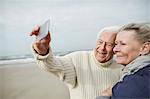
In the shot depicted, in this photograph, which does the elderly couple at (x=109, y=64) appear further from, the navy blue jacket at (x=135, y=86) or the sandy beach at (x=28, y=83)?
the sandy beach at (x=28, y=83)

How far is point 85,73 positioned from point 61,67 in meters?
Result: 0.11

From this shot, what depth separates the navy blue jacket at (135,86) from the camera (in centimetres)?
69

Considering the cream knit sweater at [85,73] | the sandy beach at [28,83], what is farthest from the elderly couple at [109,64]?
the sandy beach at [28,83]

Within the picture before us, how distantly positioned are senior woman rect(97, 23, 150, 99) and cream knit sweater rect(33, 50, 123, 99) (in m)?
0.20

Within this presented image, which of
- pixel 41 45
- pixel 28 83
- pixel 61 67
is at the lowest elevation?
pixel 28 83

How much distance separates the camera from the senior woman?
0.69 m

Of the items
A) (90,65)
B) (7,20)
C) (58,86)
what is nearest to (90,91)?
(90,65)

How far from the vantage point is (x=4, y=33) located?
102 cm

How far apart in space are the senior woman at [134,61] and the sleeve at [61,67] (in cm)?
24

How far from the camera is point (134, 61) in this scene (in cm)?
77

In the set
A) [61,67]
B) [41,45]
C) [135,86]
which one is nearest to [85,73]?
[61,67]

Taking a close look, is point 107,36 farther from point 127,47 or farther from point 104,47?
point 127,47

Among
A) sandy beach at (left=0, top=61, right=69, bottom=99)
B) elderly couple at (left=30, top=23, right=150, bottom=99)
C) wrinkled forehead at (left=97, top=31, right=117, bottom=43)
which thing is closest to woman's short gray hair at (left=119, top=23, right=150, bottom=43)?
elderly couple at (left=30, top=23, right=150, bottom=99)

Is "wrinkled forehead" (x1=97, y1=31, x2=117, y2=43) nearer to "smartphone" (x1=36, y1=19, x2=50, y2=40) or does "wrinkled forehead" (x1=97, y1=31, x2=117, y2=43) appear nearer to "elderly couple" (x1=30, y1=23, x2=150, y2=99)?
"elderly couple" (x1=30, y1=23, x2=150, y2=99)
